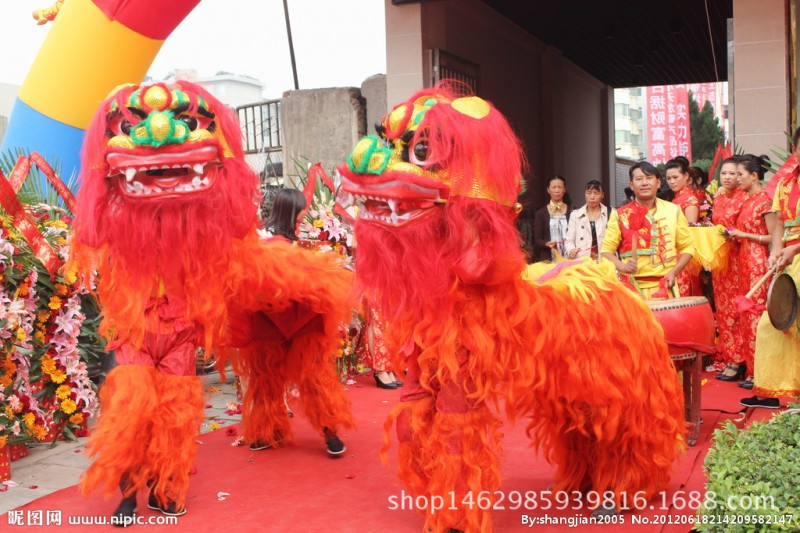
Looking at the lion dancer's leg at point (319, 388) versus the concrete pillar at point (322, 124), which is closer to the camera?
the lion dancer's leg at point (319, 388)

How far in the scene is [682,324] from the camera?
3697 mm

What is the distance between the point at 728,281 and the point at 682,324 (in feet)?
7.17

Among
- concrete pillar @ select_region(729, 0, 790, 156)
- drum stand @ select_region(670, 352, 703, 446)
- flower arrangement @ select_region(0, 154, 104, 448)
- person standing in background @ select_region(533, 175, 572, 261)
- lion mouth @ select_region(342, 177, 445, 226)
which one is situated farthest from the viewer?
person standing in background @ select_region(533, 175, 572, 261)

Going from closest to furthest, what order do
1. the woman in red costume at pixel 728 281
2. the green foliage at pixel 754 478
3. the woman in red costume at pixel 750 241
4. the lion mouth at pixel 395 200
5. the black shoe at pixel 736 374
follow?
the green foliage at pixel 754 478
the lion mouth at pixel 395 200
the woman in red costume at pixel 750 241
the woman in red costume at pixel 728 281
the black shoe at pixel 736 374

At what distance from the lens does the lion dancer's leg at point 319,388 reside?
3885 millimetres

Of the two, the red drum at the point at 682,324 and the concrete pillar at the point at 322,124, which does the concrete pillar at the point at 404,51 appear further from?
the red drum at the point at 682,324

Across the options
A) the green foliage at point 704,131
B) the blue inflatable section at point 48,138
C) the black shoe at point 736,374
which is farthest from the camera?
the green foliage at point 704,131

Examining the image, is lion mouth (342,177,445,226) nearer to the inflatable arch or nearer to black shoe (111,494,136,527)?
black shoe (111,494,136,527)

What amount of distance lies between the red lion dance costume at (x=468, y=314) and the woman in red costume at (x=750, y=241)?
267 cm

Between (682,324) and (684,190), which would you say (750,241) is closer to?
(684,190)

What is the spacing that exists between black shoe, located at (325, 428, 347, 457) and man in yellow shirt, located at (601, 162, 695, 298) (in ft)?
5.94

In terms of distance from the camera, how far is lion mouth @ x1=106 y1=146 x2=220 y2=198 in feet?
9.46

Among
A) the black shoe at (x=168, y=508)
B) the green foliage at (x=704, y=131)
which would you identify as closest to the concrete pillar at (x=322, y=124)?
the black shoe at (x=168, y=508)

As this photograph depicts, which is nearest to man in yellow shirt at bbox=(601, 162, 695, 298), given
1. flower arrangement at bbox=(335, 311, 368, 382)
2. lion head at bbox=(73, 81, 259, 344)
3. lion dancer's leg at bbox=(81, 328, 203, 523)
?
flower arrangement at bbox=(335, 311, 368, 382)
